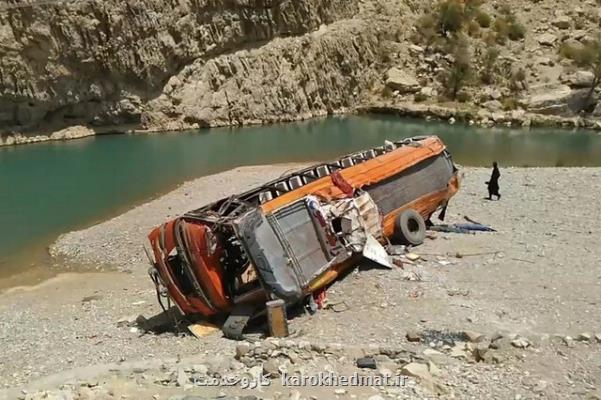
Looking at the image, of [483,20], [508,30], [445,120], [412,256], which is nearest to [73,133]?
[445,120]

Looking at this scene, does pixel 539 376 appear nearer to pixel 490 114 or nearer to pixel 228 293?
pixel 228 293

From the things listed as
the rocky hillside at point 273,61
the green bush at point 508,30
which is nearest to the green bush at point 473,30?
the rocky hillside at point 273,61

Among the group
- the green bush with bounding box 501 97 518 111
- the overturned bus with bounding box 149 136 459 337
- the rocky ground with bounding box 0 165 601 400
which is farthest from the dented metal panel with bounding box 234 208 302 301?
the green bush with bounding box 501 97 518 111

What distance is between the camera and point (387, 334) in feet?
40.2

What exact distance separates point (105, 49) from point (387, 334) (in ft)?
146

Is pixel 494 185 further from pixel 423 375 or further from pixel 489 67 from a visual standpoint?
pixel 489 67

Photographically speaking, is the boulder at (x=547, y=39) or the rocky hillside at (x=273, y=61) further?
the boulder at (x=547, y=39)

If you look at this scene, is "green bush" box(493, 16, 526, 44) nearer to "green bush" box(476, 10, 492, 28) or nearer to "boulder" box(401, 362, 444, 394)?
"green bush" box(476, 10, 492, 28)

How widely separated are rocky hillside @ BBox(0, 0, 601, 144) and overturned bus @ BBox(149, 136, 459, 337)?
38.1 meters

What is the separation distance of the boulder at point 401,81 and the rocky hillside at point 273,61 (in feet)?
0.34

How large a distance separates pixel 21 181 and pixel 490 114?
117 feet

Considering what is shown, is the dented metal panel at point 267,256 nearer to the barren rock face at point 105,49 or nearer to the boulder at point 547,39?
the barren rock face at point 105,49

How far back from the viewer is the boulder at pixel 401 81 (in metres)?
58.1

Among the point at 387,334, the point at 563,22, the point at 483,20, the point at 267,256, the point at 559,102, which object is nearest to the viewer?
the point at 387,334
